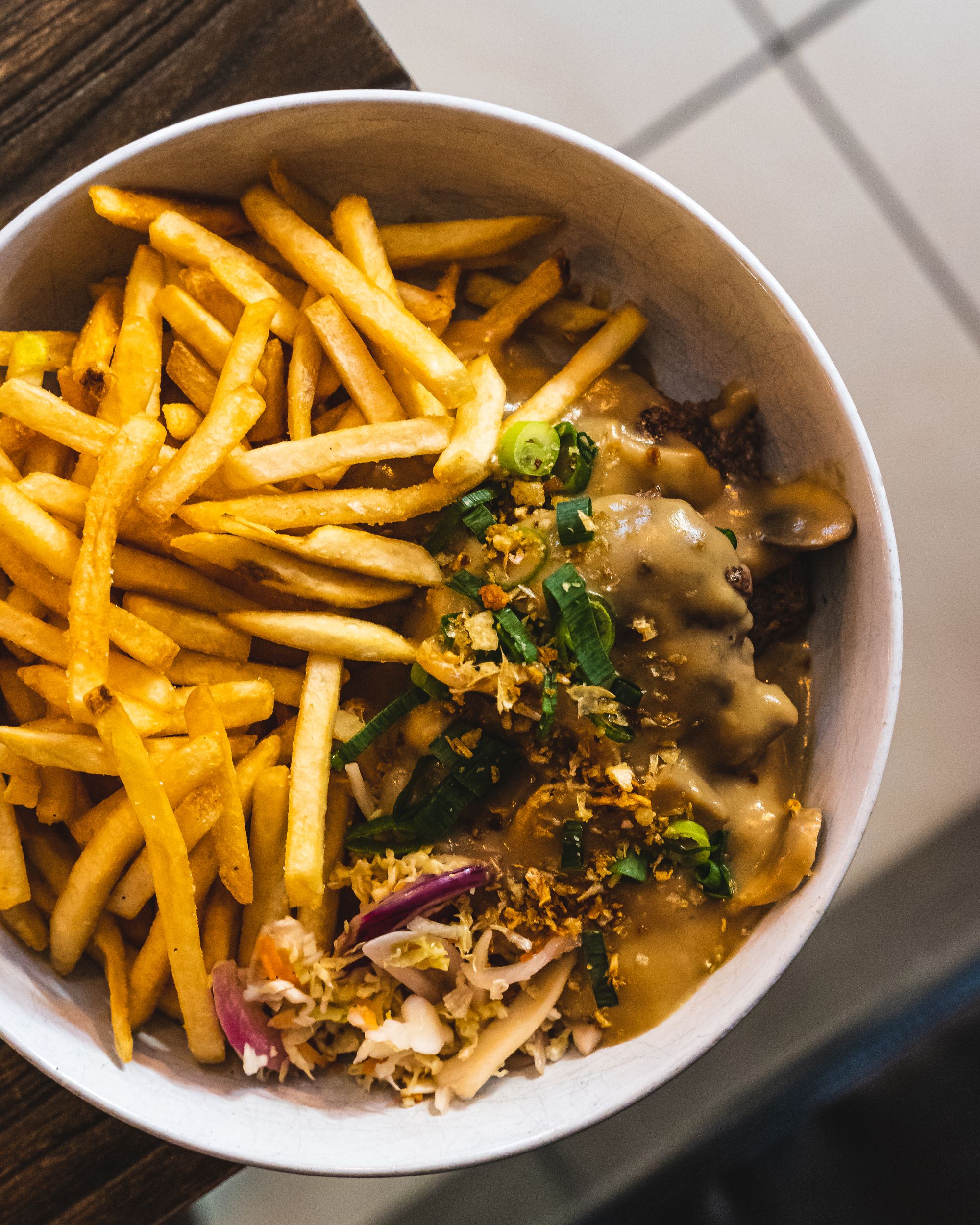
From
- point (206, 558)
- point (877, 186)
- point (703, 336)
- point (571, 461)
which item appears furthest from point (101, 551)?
point (877, 186)

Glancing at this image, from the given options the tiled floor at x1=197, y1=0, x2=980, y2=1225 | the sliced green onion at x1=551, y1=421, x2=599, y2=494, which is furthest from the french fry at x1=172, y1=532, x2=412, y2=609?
the tiled floor at x1=197, y1=0, x2=980, y2=1225

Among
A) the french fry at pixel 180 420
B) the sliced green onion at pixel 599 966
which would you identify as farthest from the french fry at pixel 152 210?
the sliced green onion at pixel 599 966

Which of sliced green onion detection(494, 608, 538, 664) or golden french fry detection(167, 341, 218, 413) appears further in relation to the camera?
golden french fry detection(167, 341, 218, 413)

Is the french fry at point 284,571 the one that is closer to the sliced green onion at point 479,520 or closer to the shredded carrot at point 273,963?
the sliced green onion at point 479,520

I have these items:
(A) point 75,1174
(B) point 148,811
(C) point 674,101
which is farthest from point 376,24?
(A) point 75,1174

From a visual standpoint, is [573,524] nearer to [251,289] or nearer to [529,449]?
[529,449]

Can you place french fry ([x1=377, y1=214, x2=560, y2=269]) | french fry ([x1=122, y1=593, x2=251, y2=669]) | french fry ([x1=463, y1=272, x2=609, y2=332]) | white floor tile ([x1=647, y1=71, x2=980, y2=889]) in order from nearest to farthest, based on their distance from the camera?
french fry ([x1=122, y1=593, x2=251, y2=669])
french fry ([x1=377, y1=214, x2=560, y2=269])
french fry ([x1=463, y1=272, x2=609, y2=332])
white floor tile ([x1=647, y1=71, x2=980, y2=889])

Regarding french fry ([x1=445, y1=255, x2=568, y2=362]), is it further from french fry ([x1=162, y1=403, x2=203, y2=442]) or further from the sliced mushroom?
the sliced mushroom
